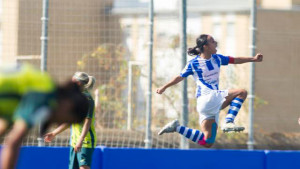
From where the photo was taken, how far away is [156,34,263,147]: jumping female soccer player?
10.5 m

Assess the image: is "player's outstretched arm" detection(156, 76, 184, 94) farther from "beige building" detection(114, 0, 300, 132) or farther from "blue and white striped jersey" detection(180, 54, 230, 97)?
"beige building" detection(114, 0, 300, 132)

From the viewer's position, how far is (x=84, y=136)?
9.34 meters

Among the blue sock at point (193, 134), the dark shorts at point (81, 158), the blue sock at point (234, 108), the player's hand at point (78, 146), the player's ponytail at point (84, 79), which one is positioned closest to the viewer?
the player's ponytail at point (84, 79)

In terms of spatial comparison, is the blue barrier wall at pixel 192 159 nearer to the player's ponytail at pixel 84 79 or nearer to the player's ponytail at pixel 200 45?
the player's ponytail at pixel 200 45

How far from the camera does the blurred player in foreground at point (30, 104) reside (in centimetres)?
511

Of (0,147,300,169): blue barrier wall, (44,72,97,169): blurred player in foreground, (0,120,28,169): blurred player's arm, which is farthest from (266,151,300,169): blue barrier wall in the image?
(0,120,28,169): blurred player's arm

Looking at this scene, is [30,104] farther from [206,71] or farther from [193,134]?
[193,134]

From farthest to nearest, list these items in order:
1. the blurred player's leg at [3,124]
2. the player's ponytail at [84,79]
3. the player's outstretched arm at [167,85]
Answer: the player's outstretched arm at [167,85], the player's ponytail at [84,79], the blurred player's leg at [3,124]

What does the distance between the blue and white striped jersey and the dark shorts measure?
70.5 inches

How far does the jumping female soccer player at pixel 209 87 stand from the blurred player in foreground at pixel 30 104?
5232mm

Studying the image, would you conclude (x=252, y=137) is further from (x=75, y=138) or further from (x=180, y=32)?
(x=75, y=138)

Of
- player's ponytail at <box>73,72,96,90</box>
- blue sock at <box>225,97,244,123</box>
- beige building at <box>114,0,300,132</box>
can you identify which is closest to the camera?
player's ponytail at <box>73,72,96,90</box>

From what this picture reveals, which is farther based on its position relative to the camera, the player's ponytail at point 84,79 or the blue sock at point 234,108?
the blue sock at point 234,108

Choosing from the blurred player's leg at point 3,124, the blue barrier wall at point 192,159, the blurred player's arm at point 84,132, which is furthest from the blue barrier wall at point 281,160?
the blurred player's leg at point 3,124
